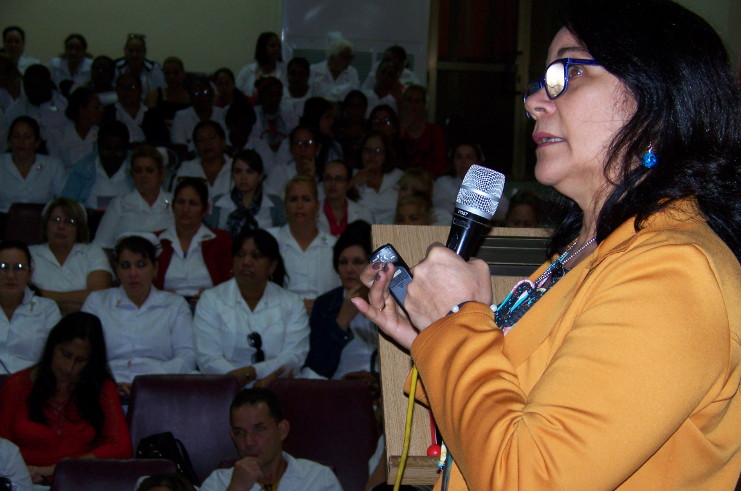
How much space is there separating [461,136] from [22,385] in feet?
15.2

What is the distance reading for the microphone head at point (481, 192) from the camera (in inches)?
47.9

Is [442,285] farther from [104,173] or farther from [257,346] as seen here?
[104,173]

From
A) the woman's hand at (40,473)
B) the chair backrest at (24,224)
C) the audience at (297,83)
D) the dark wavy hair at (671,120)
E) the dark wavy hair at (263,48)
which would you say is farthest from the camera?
the dark wavy hair at (263,48)

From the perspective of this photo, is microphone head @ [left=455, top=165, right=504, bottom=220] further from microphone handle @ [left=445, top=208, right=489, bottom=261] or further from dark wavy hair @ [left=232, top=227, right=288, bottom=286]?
dark wavy hair @ [left=232, top=227, right=288, bottom=286]

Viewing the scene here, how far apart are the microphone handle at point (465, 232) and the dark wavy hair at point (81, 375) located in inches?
108

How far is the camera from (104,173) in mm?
6016

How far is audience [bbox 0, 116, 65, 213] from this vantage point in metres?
5.90

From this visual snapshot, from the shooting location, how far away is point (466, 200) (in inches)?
48.2

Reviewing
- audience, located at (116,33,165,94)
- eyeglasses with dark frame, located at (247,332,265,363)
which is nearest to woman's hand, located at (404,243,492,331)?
eyeglasses with dark frame, located at (247,332,265,363)

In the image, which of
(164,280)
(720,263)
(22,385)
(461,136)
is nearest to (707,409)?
(720,263)

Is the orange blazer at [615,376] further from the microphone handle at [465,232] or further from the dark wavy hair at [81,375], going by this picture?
the dark wavy hair at [81,375]

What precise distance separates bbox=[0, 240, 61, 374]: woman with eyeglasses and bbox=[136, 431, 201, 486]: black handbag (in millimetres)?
1184

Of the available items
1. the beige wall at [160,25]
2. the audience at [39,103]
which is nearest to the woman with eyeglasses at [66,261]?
the audience at [39,103]

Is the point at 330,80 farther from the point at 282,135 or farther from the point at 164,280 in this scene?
the point at 164,280
